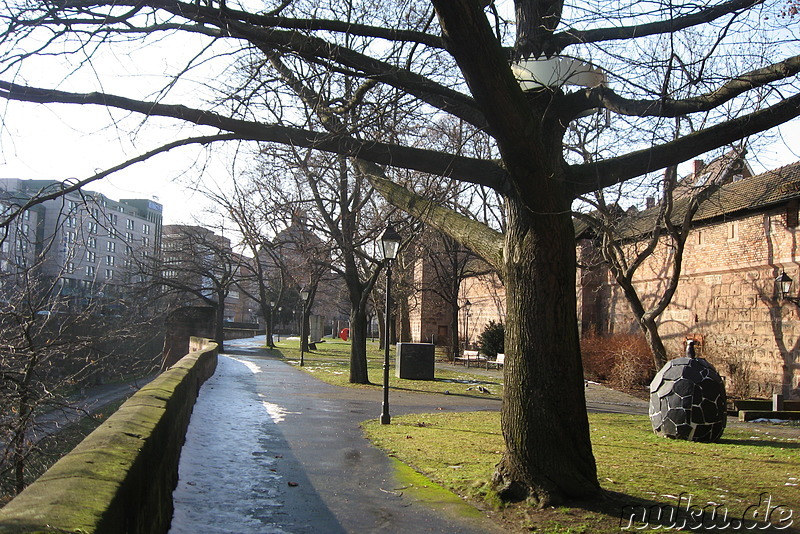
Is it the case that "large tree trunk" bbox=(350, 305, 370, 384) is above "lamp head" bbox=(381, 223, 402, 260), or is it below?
below

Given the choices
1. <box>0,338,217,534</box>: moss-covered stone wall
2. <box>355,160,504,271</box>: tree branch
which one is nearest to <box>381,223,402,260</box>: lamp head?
<box>355,160,504,271</box>: tree branch

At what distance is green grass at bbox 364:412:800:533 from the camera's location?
231 inches

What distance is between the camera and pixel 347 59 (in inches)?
254

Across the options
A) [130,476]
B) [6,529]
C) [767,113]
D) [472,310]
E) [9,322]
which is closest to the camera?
[6,529]

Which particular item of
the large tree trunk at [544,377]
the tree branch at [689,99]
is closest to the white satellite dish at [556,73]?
the tree branch at [689,99]

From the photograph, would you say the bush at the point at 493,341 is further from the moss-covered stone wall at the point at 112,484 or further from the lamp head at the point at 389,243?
the moss-covered stone wall at the point at 112,484

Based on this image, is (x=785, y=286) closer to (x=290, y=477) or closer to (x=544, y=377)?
(x=544, y=377)

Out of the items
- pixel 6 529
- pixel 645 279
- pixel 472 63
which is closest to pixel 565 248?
pixel 472 63

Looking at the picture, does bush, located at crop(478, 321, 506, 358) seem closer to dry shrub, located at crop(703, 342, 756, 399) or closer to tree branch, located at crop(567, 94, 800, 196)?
dry shrub, located at crop(703, 342, 756, 399)

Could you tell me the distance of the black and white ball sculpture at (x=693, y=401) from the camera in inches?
387

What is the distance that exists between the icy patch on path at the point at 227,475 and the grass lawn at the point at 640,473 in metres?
1.82

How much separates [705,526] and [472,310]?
37731 millimetres

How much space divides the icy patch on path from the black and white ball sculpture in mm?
6009

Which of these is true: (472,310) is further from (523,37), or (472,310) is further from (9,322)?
(523,37)
